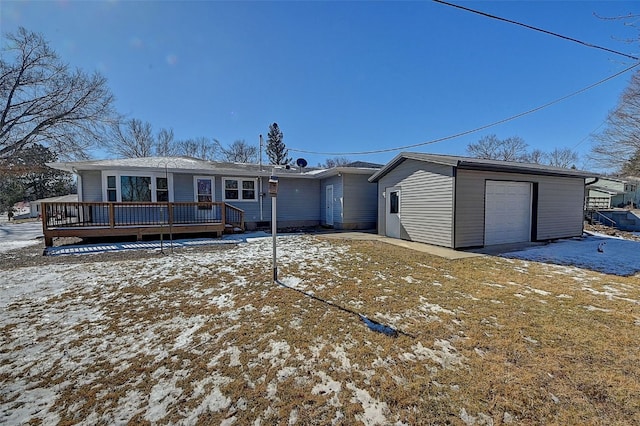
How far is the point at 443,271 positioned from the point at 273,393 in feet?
15.7

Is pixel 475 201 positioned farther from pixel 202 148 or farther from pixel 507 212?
pixel 202 148

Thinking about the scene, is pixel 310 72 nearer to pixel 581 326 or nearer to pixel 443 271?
pixel 443 271

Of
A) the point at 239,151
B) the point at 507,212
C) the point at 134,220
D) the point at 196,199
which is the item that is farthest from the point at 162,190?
the point at 239,151

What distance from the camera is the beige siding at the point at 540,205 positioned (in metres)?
8.20

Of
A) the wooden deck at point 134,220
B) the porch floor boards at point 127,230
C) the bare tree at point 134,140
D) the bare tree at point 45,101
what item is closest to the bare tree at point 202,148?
the bare tree at point 134,140

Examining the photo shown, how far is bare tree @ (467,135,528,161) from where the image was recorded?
128 ft

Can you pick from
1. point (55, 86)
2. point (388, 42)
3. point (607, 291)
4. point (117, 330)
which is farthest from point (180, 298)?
point (55, 86)

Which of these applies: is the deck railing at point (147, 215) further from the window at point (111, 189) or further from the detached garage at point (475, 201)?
the detached garage at point (475, 201)

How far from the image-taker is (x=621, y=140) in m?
20.7

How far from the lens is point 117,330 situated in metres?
3.27

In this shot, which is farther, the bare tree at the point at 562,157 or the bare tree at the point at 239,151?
the bare tree at the point at 562,157

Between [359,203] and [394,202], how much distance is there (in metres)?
2.87

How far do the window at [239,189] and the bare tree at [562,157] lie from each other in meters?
47.8

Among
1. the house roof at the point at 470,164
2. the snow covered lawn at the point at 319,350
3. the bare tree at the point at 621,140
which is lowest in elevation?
the snow covered lawn at the point at 319,350
